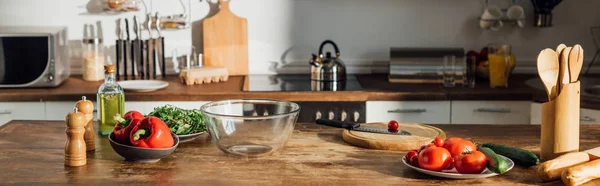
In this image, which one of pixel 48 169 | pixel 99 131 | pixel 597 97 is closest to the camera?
pixel 48 169

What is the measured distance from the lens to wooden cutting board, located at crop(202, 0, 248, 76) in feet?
15.2

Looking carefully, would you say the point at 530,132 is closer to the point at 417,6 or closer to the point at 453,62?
the point at 453,62

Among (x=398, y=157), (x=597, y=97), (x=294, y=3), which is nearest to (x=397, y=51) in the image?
(x=294, y=3)

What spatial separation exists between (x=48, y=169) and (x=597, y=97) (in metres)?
2.57

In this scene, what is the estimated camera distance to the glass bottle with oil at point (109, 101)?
2.68 meters

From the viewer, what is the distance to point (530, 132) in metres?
2.85

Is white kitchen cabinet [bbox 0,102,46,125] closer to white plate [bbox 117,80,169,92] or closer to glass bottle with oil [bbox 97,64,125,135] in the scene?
white plate [bbox 117,80,169,92]

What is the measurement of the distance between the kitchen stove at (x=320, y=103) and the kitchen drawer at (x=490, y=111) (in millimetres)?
464

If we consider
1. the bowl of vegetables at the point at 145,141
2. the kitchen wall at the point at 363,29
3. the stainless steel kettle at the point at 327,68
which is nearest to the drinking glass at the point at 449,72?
the kitchen wall at the point at 363,29

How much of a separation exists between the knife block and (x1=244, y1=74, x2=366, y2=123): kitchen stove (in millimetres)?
1729

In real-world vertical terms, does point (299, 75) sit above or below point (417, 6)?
below

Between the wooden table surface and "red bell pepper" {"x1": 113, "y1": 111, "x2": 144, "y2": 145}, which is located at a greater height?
"red bell pepper" {"x1": 113, "y1": 111, "x2": 144, "y2": 145}

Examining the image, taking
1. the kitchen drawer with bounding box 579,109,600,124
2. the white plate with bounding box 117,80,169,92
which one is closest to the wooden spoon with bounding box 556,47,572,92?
the kitchen drawer with bounding box 579,109,600,124

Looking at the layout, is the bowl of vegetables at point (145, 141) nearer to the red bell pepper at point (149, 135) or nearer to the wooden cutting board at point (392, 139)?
the red bell pepper at point (149, 135)
